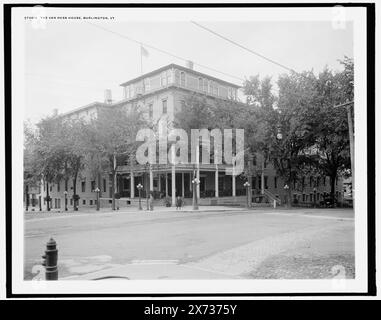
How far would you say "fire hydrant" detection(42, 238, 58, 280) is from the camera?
5.17m

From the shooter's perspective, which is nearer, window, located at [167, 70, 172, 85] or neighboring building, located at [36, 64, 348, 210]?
window, located at [167, 70, 172, 85]

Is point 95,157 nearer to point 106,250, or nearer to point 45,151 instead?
point 45,151

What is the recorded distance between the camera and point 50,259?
525 cm

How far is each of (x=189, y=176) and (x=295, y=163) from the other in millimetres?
8970

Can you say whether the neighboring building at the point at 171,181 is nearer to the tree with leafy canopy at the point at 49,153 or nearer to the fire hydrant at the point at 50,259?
the tree with leafy canopy at the point at 49,153

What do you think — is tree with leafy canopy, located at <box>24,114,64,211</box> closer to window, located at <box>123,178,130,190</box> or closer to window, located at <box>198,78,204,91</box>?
window, located at <box>123,178,130,190</box>

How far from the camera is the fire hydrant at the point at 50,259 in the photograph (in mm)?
5165

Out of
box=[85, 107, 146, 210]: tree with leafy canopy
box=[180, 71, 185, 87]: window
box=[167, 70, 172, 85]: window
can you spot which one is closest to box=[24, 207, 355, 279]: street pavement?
box=[167, 70, 172, 85]: window

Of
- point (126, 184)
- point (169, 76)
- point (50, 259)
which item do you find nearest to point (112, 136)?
point (126, 184)

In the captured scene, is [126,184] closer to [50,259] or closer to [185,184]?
[185,184]

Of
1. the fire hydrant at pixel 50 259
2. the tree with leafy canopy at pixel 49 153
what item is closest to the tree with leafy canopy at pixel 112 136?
the tree with leafy canopy at pixel 49 153
